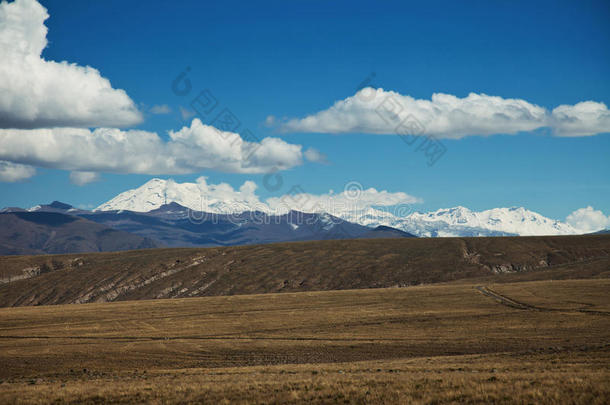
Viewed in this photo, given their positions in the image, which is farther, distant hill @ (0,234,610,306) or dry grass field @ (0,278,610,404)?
distant hill @ (0,234,610,306)

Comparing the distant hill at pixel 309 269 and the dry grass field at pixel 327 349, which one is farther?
the distant hill at pixel 309 269

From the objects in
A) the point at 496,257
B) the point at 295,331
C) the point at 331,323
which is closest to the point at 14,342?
the point at 295,331

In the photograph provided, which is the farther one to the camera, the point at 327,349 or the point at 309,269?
the point at 309,269

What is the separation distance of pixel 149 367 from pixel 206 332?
24219 mm

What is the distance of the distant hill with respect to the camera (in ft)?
531

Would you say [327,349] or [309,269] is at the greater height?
[309,269]

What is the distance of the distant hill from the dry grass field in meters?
48.9

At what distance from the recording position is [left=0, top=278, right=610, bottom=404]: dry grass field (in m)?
26.2

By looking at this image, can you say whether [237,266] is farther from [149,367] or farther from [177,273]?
[149,367]

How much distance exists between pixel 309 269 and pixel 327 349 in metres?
121

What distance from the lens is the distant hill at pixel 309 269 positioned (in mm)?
161875

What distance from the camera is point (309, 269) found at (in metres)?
177

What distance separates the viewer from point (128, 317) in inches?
3674

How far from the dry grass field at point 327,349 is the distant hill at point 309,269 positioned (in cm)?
4887
